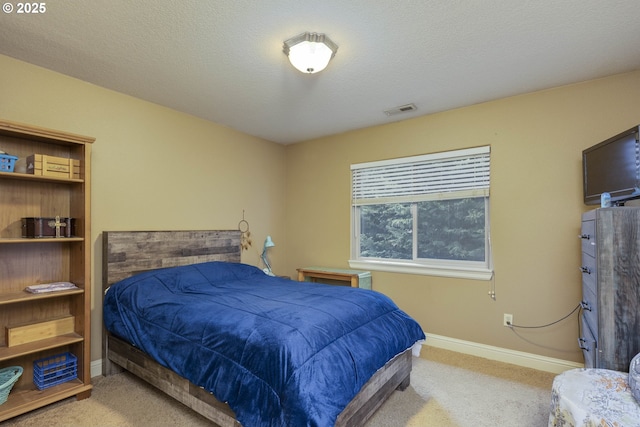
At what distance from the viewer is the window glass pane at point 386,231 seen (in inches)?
142

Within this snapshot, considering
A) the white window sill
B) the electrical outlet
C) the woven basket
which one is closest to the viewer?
the woven basket

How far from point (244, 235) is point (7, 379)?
7.66 ft

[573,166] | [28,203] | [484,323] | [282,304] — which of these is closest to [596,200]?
[573,166]

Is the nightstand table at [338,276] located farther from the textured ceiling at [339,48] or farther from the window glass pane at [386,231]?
the textured ceiling at [339,48]

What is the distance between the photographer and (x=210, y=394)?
1.82m

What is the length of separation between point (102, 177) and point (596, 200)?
13.0 feet

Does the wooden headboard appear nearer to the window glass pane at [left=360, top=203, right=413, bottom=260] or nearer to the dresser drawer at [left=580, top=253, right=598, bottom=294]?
the window glass pane at [left=360, top=203, right=413, bottom=260]

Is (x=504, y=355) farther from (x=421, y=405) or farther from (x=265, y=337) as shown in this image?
(x=265, y=337)

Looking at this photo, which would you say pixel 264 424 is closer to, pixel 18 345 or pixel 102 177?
pixel 18 345

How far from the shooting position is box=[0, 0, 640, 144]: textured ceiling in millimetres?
1746

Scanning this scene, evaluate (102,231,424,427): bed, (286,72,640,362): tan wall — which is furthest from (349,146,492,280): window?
(102,231,424,427): bed

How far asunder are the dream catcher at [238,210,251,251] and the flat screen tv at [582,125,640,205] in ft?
11.1

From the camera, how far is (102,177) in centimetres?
272

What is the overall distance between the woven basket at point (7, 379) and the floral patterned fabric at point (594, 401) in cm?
319
